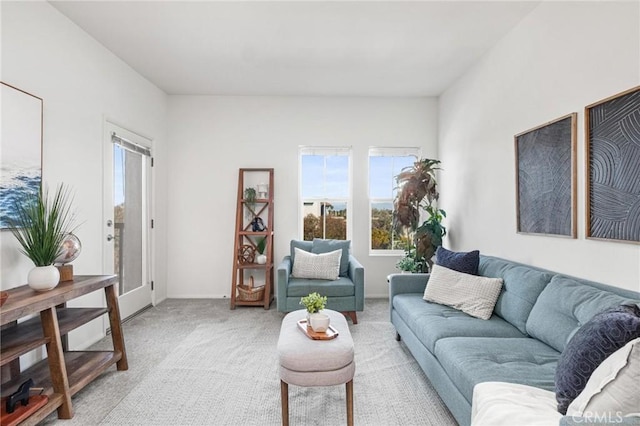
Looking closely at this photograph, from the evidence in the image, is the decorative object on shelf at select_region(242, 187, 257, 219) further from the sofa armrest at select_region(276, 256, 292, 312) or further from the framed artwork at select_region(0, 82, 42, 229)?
the framed artwork at select_region(0, 82, 42, 229)

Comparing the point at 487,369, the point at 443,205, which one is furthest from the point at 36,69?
the point at 443,205

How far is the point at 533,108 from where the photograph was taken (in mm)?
2748

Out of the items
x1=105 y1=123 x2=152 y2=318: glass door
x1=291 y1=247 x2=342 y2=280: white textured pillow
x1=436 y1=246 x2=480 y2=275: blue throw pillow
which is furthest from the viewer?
x1=291 y1=247 x2=342 y2=280: white textured pillow

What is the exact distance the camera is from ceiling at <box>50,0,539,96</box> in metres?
2.71

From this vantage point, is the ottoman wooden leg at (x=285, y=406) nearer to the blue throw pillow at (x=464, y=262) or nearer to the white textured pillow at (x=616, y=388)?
the white textured pillow at (x=616, y=388)

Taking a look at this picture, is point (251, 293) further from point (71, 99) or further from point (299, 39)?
point (299, 39)

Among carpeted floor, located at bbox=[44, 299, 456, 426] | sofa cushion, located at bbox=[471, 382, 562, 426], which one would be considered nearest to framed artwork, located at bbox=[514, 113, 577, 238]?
sofa cushion, located at bbox=[471, 382, 562, 426]

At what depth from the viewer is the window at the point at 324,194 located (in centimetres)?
495

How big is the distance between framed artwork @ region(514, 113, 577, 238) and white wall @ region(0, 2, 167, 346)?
12.3 feet

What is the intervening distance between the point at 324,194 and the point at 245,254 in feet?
4.49

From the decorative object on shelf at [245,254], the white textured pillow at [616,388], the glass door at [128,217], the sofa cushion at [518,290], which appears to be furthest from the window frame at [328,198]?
the white textured pillow at [616,388]

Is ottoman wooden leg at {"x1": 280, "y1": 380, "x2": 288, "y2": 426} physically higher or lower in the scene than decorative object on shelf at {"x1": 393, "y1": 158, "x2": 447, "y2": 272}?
lower

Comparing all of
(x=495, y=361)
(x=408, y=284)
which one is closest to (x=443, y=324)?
(x=495, y=361)

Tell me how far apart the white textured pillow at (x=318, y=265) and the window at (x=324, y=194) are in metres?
0.87
